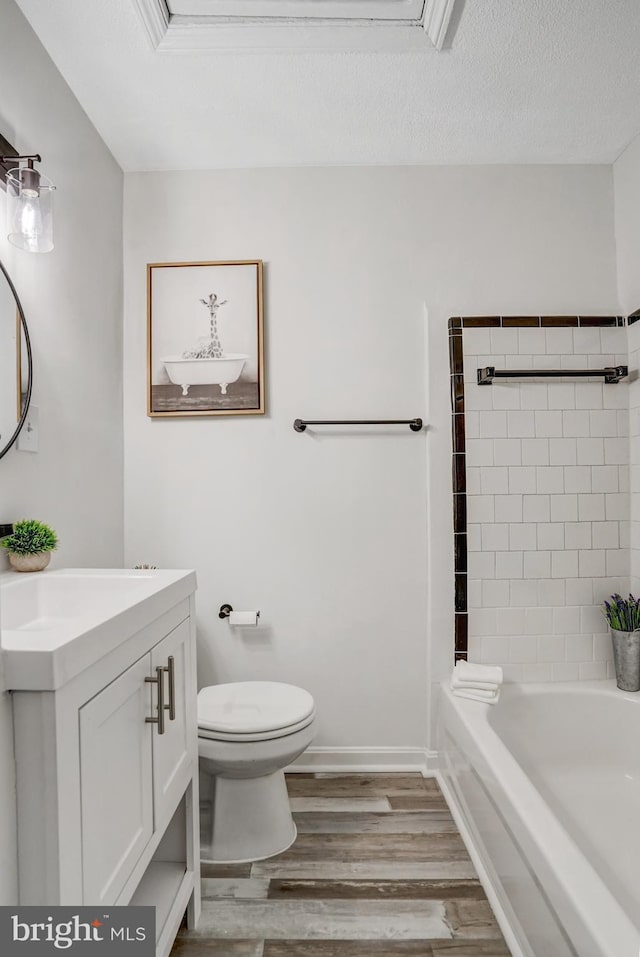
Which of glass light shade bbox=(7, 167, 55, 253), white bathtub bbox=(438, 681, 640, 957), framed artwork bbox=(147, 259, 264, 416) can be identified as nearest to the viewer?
white bathtub bbox=(438, 681, 640, 957)

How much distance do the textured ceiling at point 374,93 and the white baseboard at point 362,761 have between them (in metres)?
2.33

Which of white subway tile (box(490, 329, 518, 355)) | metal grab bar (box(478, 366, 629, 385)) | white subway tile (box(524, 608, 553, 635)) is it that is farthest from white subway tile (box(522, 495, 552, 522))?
white subway tile (box(490, 329, 518, 355))

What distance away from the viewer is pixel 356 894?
67.4 inches

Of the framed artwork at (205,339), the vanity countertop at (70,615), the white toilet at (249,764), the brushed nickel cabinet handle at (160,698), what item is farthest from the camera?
the framed artwork at (205,339)

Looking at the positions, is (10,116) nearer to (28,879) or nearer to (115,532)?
(115,532)

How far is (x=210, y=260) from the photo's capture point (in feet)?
8.14

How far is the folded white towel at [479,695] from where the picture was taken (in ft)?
7.20

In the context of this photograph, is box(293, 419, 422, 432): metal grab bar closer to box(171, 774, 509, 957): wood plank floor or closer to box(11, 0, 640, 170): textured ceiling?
box(11, 0, 640, 170): textured ceiling

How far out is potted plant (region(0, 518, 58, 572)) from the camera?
1.57 m

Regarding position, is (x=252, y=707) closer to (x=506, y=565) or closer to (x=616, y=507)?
(x=506, y=565)

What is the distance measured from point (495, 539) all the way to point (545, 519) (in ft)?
0.68

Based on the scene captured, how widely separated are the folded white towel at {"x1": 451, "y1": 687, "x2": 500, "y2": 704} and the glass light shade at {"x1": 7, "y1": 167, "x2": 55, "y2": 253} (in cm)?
A: 193

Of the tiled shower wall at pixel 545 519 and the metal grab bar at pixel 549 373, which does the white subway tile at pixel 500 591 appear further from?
the metal grab bar at pixel 549 373

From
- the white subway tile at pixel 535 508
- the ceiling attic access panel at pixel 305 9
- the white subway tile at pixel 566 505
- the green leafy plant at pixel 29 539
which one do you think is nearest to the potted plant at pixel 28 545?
the green leafy plant at pixel 29 539
